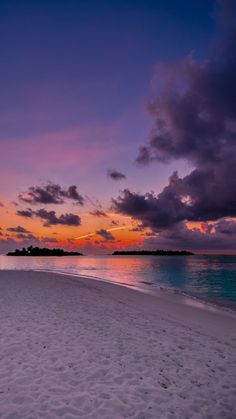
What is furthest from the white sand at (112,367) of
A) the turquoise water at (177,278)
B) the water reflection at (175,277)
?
the water reflection at (175,277)

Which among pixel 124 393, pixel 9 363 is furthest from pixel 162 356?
pixel 9 363

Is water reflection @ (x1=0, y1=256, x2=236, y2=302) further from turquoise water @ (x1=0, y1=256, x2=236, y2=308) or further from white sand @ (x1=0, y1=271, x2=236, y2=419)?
white sand @ (x1=0, y1=271, x2=236, y2=419)

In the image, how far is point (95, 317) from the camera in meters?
16.1

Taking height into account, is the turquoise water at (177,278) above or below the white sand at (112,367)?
below

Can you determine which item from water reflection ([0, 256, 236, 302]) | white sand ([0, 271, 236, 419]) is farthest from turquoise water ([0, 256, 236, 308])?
white sand ([0, 271, 236, 419])

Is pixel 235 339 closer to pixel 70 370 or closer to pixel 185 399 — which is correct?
pixel 185 399

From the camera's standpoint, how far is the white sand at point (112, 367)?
276 inches

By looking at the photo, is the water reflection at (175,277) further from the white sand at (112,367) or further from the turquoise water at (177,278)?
the white sand at (112,367)

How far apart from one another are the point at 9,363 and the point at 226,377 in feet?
23.5

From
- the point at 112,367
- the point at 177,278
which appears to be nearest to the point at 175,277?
the point at 177,278

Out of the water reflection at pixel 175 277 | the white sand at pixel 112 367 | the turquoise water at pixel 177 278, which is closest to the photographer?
the white sand at pixel 112 367

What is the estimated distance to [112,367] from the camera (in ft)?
30.1

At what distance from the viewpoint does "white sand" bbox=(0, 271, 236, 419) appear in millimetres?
7020

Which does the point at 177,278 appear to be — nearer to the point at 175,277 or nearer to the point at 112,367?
the point at 175,277
